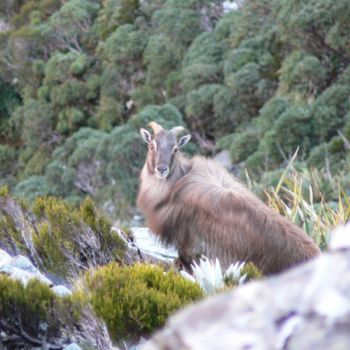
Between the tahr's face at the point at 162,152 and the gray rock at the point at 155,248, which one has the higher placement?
the tahr's face at the point at 162,152

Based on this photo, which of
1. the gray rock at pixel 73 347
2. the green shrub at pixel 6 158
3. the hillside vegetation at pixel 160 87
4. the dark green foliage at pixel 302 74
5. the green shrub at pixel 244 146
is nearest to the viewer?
the gray rock at pixel 73 347

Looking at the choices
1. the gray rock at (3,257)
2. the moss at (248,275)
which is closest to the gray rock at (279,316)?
the moss at (248,275)

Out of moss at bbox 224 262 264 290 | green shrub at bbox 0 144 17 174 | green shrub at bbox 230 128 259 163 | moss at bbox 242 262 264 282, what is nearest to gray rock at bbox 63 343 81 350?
moss at bbox 224 262 264 290

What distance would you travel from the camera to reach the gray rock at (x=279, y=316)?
1.55 metres

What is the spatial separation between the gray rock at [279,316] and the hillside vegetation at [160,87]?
12.5 metres

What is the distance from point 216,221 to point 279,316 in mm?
4476

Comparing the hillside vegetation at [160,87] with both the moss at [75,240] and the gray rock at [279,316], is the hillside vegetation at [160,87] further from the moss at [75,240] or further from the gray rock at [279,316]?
the gray rock at [279,316]

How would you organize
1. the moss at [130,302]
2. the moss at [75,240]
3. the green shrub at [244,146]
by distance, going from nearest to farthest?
1. the moss at [130,302]
2. the moss at [75,240]
3. the green shrub at [244,146]

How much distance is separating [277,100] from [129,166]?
4039 mm

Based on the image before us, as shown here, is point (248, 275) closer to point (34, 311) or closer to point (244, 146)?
point (34, 311)

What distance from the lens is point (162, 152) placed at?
6.92 m

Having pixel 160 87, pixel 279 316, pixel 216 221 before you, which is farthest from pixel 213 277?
pixel 160 87

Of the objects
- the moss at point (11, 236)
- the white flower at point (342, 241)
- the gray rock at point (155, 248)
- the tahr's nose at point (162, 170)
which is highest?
the white flower at point (342, 241)

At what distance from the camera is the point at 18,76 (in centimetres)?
3372
